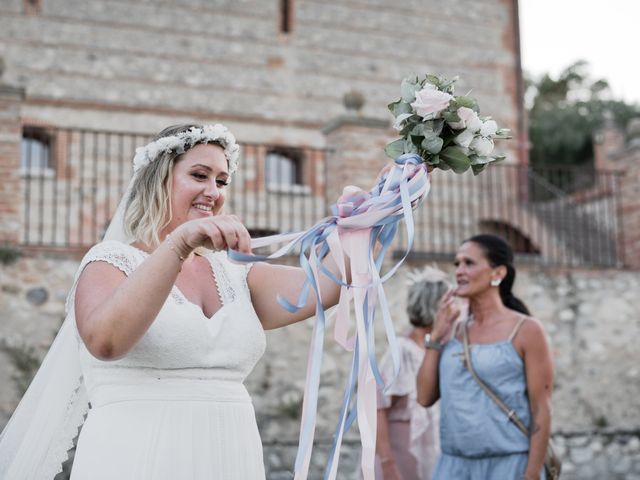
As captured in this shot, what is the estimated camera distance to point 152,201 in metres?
3.09

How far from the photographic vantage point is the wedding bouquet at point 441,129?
312cm

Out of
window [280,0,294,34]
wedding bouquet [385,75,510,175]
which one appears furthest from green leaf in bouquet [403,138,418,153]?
window [280,0,294,34]

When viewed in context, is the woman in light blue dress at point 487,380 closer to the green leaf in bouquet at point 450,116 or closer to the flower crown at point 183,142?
the green leaf in bouquet at point 450,116

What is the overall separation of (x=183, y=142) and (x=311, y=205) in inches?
490

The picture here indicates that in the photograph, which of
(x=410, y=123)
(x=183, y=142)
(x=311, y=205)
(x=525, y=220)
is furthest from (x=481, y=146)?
(x=525, y=220)

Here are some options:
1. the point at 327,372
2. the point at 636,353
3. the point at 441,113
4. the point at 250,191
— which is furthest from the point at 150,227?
the point at 250,191

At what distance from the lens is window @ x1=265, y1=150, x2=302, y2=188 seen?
57.0 feet

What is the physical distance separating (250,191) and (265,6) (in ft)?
12.5

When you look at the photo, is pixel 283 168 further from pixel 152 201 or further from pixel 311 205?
pixel 152 201

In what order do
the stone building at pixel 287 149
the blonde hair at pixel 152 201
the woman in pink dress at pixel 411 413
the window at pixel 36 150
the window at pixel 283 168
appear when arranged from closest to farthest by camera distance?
the blonde hair at pixel 152 201, the woman in pink dress at pixel 411 413, the stone building at pixel 287 149, the window at pixel 36 150, the window at pixel 283 168

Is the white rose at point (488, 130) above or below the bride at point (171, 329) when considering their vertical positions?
above

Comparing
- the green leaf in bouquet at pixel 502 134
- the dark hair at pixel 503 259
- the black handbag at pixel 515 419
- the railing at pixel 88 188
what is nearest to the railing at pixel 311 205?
the railing at pixel 88 188

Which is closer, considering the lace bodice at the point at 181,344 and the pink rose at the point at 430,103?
the lace bodice at the point at 181,344

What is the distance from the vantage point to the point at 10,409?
8.82m
